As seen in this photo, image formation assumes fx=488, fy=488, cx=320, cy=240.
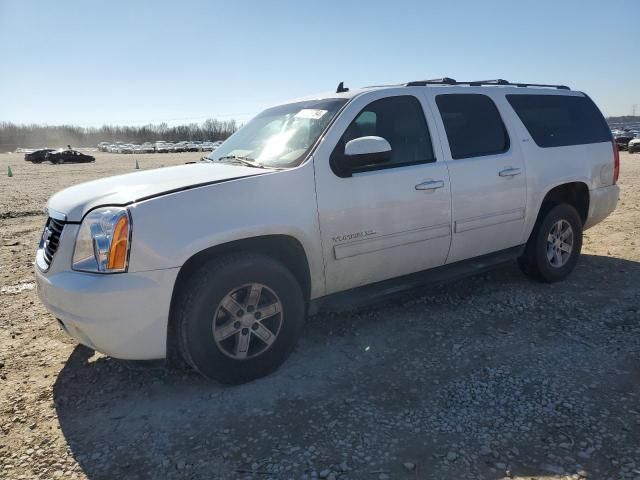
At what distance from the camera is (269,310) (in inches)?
128

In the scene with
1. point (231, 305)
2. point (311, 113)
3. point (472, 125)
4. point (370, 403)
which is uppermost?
point (311, 113)

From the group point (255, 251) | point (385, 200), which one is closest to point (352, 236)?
point (385, 200)

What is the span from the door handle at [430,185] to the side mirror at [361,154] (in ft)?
1.47

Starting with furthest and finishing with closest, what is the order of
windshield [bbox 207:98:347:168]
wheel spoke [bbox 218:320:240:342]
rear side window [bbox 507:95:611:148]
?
rear side window [bbox 507:95:611:148] → windshield [bbox 207:98:347:168] → wheel spoke [bbox 218:320:240:342]

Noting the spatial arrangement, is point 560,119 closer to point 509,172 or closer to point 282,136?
point 509,172

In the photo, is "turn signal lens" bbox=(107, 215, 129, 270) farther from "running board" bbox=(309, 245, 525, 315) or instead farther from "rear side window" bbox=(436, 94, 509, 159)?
"rear side window" bbox=(436, 94, 509, 159)

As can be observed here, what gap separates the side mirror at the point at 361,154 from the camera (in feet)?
11.0

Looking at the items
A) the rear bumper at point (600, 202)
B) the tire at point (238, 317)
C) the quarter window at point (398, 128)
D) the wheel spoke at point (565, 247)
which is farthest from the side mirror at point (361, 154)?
the rear bumper at point (600, 202)

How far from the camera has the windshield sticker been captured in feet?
12.4

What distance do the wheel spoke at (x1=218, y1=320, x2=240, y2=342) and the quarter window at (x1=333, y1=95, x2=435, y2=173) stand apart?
1.49 m

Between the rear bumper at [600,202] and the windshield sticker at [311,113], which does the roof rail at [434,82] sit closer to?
the windshield sticker at [311,113]

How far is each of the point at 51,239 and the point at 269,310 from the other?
4.95 ft

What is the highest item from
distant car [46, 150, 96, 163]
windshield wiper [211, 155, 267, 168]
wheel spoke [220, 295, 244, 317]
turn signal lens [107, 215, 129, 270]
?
distant car [46, 150, 96, 163]

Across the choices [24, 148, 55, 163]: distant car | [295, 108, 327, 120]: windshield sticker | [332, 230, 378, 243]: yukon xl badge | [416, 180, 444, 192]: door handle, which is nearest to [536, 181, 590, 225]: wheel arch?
[416, 180, 444, 192]: door handle
